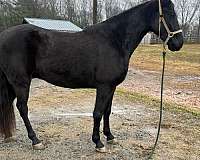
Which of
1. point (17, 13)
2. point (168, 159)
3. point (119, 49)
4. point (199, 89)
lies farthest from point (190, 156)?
point (17, 13)

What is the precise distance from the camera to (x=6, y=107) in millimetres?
4402

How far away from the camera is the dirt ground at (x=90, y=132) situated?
425 cm

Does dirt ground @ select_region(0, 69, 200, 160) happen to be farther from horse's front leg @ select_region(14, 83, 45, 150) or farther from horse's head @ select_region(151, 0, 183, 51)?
horse's head @ select_region(151, 0, 183, 51)

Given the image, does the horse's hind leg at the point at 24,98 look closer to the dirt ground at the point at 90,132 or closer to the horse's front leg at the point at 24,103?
the horse's front leg at the point at 24,103

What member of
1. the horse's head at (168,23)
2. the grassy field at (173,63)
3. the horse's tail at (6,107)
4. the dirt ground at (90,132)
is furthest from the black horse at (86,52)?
the grassy field at (173,63)

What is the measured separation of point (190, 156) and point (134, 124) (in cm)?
146

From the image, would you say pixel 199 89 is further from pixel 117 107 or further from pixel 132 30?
pixel 132 30

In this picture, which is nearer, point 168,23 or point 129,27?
point 168,23

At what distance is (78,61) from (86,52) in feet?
0.50

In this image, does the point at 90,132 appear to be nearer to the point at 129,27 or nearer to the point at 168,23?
the point at 129,27

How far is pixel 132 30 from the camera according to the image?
164 inches

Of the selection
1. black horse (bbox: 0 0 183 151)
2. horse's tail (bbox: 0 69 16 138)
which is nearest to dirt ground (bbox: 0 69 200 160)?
horse's tail (bbox: 0 69 16 138)

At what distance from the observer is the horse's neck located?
4.16 meters

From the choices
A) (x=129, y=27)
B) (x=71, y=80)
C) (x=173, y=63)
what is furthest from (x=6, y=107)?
(x=173, y=63)
